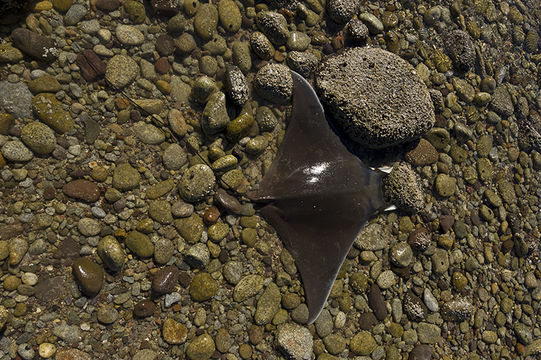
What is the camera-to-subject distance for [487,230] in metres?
5.80

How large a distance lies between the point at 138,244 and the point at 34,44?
9.29 ft

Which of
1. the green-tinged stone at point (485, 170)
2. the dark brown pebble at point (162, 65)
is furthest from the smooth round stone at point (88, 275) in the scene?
the green-tinged stone at point (485, 170)

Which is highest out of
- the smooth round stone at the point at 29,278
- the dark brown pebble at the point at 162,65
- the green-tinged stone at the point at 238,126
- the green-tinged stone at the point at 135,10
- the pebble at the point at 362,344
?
the green-tinged stone at the point at 135,10

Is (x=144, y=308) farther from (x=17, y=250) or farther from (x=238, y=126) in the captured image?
(x=238, y=126)

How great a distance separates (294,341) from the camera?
4.41 metres

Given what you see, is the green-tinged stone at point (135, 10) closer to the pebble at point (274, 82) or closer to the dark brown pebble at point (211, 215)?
the pebble at point (274, 82)

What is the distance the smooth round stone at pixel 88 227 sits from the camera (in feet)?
13.1

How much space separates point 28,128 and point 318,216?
3829 mm

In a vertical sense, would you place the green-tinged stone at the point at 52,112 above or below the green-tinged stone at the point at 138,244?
above

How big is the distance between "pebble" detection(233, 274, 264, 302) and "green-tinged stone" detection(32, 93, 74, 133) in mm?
3095

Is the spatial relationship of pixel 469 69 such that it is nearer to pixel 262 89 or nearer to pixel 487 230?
pixel 487 230

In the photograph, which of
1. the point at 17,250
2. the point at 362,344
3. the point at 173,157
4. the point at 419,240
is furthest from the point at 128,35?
the point at 362,344

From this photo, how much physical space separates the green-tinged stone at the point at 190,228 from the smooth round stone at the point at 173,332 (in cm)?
107

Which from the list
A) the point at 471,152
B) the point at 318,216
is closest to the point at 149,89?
the point at 318,216
